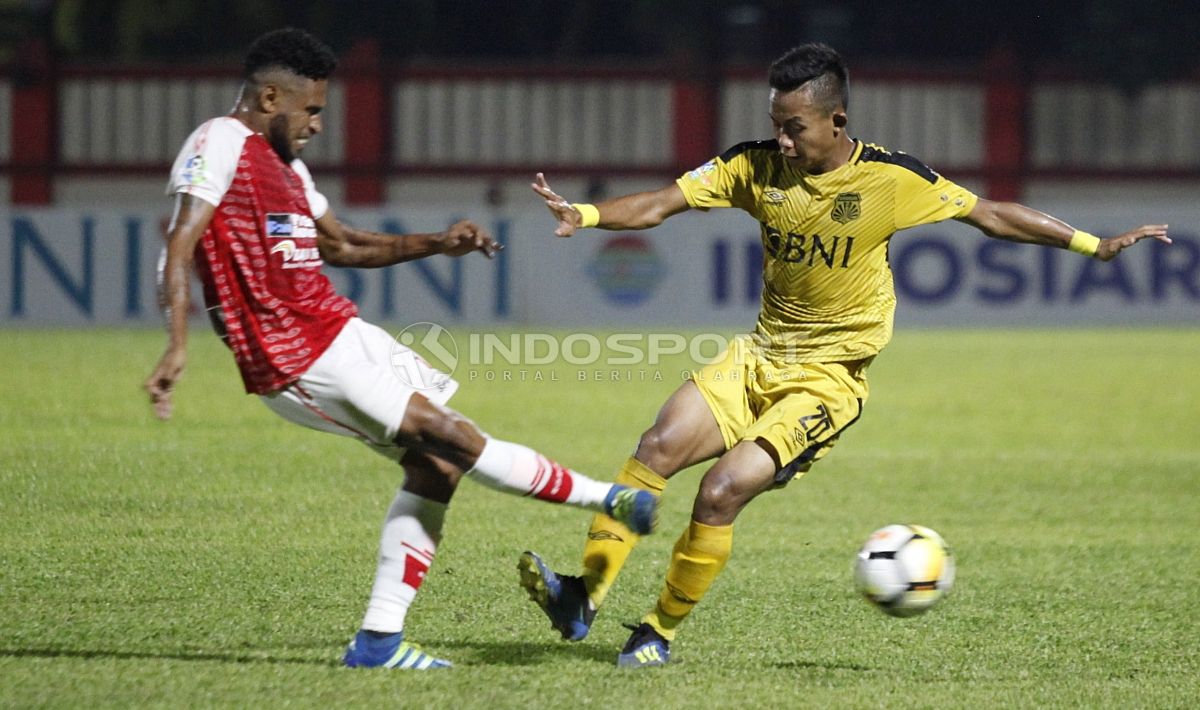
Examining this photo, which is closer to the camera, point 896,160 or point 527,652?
point 527,652

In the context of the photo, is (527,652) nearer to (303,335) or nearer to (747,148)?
(303,335)

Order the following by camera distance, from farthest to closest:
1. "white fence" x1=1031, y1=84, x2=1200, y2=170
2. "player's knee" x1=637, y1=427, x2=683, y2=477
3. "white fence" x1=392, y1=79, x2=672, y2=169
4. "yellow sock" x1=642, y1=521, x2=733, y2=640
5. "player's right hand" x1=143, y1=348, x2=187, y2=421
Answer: "white fence" x1=1031, y1=84, x2=1200, y2=170
"white fence" x1=392, y1=79, x2=672, y2=169
"player's knee" x1=637, y1=427, x2=683, y2=477
"yellow sock" x1=642, y1=521, x2=733, y2=640
"player's right hand" x1=143, y1=348, x2=187, y2=421

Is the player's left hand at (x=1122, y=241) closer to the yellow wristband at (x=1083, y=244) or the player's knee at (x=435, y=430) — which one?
the yellow wristband at (x=1083, y=244)

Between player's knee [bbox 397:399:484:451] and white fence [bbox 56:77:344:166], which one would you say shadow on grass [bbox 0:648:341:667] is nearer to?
player's knee [bbox 397:399:484:451]

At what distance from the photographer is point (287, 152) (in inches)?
189

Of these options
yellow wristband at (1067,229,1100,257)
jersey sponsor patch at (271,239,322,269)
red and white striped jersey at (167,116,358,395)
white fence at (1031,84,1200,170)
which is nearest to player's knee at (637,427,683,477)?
red and white striped jersey at (167,116,358,395)

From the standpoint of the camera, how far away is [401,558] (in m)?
4.83

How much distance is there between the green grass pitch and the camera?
4699mm

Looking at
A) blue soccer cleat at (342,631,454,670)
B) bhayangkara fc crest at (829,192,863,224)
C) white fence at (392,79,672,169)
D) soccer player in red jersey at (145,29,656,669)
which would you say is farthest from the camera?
white fence at (392,79,672,169)

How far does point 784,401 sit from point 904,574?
2.38 ft

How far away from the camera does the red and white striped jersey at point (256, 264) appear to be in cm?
459

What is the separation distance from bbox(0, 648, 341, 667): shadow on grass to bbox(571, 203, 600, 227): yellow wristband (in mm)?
1644

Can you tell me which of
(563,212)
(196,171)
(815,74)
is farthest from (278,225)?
(815,74)

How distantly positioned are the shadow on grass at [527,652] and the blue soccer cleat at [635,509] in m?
0.64
